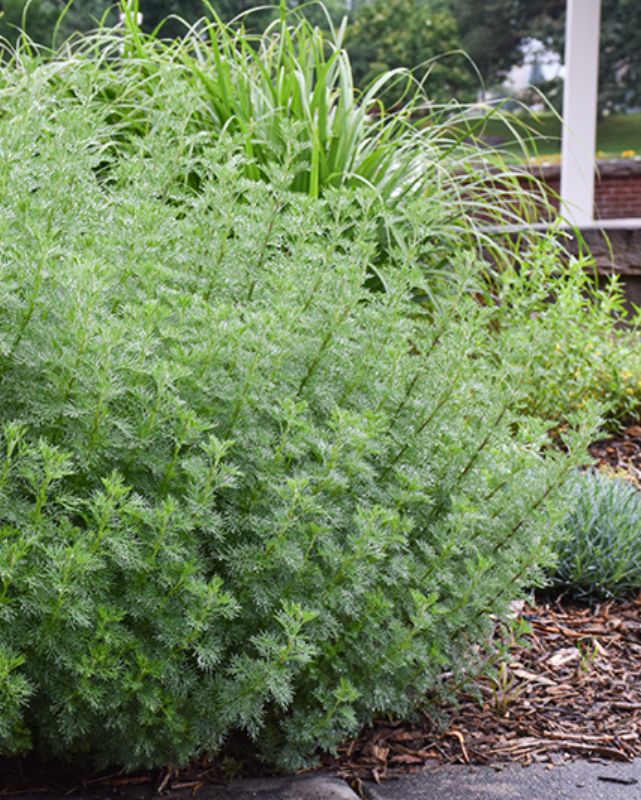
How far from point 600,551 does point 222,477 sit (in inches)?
67.3

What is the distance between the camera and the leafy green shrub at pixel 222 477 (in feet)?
5.32

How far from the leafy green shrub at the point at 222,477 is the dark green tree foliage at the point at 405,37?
1858cm

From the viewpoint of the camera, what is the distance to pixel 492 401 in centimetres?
218

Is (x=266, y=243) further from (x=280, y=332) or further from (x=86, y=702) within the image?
(x=86, y=702)

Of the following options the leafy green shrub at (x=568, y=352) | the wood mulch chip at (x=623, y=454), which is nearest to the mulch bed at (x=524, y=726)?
the wood mulch chip at (x=623, y=454)

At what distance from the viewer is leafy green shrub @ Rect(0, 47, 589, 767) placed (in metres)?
1.62

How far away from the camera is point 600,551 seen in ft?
9.95

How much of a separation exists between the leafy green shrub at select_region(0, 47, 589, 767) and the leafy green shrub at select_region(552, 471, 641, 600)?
95cm

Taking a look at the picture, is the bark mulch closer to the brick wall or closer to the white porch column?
the white porch column

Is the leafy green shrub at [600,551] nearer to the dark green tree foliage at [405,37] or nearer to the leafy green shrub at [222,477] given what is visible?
the leafy green shrub at [222,477]

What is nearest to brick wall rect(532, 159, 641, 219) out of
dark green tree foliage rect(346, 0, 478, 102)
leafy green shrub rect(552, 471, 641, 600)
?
dark green tree foliage rect(346, 0, 478, 102)

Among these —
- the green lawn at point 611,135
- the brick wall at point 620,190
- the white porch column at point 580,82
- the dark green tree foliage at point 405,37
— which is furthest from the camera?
the dark green tree foliage at point 405,37

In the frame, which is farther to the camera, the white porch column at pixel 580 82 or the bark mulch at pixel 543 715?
the white porch column at pixel 580 82

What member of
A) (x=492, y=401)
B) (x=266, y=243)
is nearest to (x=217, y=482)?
(x=266, y=243)
